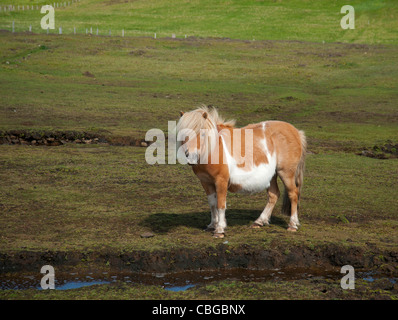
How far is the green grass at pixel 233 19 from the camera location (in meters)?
53.6

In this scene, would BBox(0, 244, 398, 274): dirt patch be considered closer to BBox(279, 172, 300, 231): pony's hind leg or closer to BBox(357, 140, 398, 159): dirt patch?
BBox(279, 172, 300, 231): pony's hind leg

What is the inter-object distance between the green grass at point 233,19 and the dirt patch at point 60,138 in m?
37.0

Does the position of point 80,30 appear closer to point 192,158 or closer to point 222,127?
point 222,127

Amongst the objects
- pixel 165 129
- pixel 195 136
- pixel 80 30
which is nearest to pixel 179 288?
pixel 195 136

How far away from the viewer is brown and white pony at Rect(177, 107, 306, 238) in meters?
8.16

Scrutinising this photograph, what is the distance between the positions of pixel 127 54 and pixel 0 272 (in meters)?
30.7

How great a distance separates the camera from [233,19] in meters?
61.1

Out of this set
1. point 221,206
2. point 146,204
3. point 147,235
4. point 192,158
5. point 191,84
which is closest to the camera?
point 192,158

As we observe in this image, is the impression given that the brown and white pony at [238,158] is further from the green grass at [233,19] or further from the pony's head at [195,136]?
the green grass at [233,19]

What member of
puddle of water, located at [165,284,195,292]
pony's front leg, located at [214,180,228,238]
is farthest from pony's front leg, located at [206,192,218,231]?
puddle of water, located at [165,284,195,292]

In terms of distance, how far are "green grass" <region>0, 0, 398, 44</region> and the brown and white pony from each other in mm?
44006

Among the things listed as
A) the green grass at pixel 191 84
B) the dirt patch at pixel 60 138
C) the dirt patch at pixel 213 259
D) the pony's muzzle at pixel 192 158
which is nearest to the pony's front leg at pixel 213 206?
the dirt patch at pixel 213 259

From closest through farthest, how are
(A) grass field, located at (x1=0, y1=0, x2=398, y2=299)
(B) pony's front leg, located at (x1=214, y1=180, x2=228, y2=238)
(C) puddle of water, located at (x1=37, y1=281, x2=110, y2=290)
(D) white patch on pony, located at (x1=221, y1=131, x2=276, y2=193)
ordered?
1. (C) puddle of water, located at (x1=37, y1=281, x2=110, y2=290)
2. (A) grass field, located at (x1=0, y1=0, x2=398, y2=299)
3. (B) pony's front leg, located at (x1=214, y1=180, x2=228, y2=238)
4. (D) white patch on pony, located at (x1=221, y1=131, x2=276, y2=193)

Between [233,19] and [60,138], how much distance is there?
48094 mm
